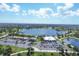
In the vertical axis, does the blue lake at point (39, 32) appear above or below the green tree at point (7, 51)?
above

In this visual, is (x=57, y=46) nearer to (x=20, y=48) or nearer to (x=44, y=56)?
(x=44, y=56)

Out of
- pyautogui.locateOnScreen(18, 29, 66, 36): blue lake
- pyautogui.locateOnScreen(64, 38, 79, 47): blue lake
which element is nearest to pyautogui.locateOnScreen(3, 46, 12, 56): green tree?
pyautogui.locateOnScreen(18, 29, 66, 36): blue lake

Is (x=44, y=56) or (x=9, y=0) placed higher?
(x=9, y=0)

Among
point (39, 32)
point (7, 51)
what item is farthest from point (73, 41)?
point (7, 51)

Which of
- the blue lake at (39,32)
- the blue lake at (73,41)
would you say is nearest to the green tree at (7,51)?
the blue lake at (39,32)

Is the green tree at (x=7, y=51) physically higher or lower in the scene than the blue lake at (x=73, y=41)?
lower

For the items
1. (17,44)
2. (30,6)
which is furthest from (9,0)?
(17,44)

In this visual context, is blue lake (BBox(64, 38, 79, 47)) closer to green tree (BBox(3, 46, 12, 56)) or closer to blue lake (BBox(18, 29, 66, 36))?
blue lake (BBox(18, 29, 66, 36))

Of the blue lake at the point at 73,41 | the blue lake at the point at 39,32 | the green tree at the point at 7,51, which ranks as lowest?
the green tree at the point at 7,51

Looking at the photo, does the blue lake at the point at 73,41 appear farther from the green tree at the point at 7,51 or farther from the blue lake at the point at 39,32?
the green tree at the point at 7,51

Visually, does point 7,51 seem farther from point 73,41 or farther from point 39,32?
point 73,41

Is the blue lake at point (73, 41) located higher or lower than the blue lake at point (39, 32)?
lower
